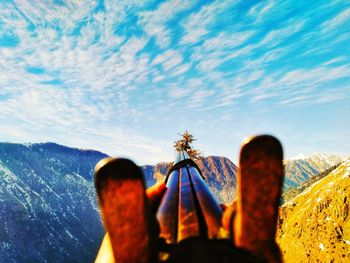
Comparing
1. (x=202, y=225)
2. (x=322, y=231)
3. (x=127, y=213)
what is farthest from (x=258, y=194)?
(x=322, y=231)

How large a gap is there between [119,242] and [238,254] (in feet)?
2.16

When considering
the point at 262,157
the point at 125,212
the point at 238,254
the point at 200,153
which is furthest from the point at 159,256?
the point at 200,153

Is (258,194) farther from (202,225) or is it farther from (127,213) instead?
(127,213)

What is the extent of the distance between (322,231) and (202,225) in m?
215

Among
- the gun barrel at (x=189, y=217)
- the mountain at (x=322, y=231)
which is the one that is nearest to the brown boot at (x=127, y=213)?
the gun barrel at (x=189, y=217)

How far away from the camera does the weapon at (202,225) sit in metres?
1.43

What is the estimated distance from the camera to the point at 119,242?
1.53 metres

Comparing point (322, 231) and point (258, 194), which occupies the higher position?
point (258, 194)

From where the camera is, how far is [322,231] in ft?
593

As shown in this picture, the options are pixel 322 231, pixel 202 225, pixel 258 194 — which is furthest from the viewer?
pixel 322 231

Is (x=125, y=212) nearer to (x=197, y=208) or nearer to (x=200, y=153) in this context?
(x=197, y=208)

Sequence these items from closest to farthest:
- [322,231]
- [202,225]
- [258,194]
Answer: [258,194] < [202,225] < [322,231]

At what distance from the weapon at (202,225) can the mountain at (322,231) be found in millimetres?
193095

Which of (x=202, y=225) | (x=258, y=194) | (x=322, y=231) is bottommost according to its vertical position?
(x=322, y=231)
